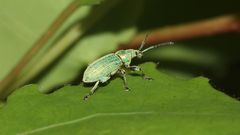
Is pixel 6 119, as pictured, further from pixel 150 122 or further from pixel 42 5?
pixel 42 5

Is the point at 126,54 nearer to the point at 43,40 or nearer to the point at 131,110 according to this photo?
the point at 43,40

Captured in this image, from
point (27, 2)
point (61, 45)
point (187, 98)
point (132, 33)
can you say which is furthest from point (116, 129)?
point (27, 2)

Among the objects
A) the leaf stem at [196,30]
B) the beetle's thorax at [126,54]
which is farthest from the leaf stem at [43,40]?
the leaf stem at [196,30]

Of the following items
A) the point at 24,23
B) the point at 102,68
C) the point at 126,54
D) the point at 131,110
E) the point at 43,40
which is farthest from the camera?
the point at 24,23

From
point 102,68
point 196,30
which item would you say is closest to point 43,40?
point 102,68

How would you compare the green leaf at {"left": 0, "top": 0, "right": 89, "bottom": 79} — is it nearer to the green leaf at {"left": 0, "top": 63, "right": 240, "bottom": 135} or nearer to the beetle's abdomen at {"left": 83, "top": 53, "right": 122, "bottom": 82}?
the beetle's abdomen at {"left": 83, "top": 53, "right": 122, "bottom": 82}
